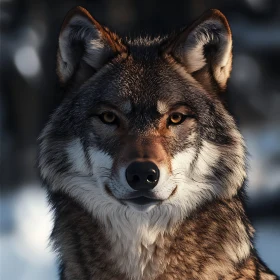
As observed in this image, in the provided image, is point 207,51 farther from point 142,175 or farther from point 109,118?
point 142,175

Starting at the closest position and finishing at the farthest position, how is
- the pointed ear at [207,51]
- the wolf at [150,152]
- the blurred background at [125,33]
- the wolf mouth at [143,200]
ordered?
the wolf mouth at [143,200] → the wolf at [150,152] → the pointed ear at [207,51] → the blurred background at [125,33]

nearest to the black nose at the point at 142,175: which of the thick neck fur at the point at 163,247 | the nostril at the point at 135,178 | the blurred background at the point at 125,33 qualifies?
the nostril at the point at 135,178

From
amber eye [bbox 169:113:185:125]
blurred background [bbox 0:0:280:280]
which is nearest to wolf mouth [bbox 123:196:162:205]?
amber eye [bbox 169:113:185:125]

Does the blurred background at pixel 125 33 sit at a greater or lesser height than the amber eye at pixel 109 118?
lesser

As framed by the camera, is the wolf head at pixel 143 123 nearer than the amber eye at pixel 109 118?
Yes

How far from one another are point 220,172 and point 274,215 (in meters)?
7.65

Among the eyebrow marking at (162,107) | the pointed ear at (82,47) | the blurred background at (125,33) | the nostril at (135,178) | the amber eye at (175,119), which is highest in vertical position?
the pointed ear at (82,47)

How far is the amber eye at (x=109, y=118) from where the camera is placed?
191 inches

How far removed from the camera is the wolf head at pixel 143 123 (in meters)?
4.71

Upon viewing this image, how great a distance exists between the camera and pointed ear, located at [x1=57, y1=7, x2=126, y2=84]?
16.4 ft

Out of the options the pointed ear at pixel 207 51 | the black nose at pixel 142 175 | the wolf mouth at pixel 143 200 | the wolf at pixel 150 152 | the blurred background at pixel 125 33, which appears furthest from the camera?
the blurred background at pixel 125 33

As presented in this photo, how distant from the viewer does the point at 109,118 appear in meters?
4.87

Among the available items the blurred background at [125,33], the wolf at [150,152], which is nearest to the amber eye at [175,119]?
the wolf at [150,152]

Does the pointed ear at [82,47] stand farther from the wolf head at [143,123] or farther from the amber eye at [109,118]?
the amber eye at [109,118]
